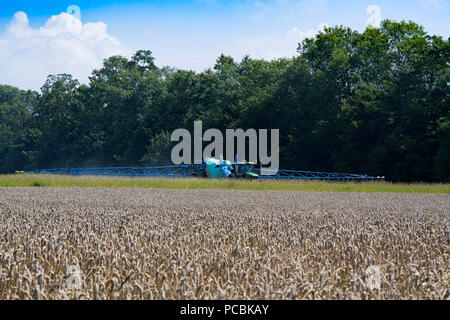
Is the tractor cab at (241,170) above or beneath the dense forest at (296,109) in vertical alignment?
beneath

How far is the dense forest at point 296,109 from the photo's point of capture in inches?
1948

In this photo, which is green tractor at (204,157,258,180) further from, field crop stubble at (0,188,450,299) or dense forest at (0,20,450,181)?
field crop stubble at (0,188,450,299)

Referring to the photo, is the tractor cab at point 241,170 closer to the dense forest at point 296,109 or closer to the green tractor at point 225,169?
the green tractor at point 225,169

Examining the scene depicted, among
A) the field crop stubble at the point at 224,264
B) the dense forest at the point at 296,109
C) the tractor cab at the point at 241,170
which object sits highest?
the dense forest at the point at 296,109

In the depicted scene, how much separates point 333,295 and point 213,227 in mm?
5241

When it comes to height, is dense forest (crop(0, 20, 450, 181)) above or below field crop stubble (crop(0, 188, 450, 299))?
above

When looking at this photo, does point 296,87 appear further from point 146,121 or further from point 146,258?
point 146,258

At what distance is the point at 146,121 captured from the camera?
3494 inches

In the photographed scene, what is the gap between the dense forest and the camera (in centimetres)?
4947

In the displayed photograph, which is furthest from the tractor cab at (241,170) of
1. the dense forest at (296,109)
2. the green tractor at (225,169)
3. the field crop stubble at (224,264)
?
the field crop stubble at (224,264)

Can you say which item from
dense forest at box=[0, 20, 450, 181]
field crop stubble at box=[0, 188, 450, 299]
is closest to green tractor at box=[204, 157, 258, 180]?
dense forest at box=[0, 20, 450, 181]

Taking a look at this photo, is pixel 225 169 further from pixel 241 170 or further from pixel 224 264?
pixel 224 264
